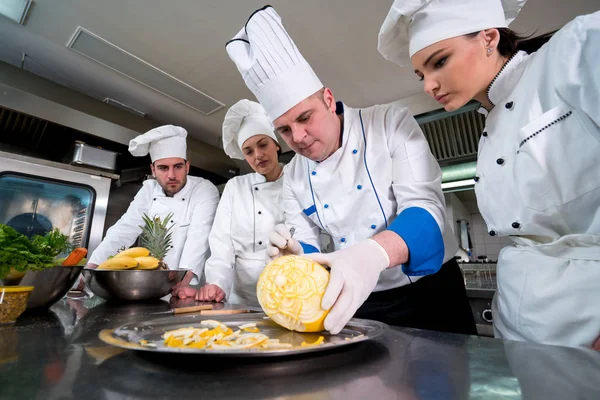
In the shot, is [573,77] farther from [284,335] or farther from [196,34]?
[196,34]

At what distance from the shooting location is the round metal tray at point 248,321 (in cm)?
51

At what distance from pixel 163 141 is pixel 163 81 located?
2.89 ft

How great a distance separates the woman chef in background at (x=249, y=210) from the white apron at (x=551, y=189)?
1407 mm

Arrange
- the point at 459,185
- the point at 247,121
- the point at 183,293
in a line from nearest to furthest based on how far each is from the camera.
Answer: the point at 183,293 < the point at 247,121 < the point at 459,185

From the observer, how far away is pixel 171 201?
106 inches

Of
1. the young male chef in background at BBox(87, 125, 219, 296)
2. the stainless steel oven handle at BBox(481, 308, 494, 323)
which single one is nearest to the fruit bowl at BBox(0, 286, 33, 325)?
the young male chef in background at BBox(87, 125, 219, 296)

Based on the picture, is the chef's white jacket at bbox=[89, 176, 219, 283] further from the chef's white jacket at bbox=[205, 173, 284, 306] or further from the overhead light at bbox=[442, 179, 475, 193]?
the overhead light at bbox=[442, 179, 475, 193]

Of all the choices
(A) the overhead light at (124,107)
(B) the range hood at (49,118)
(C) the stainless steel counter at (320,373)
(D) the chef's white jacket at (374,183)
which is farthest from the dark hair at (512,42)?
(A) the overhead light at (124,107)

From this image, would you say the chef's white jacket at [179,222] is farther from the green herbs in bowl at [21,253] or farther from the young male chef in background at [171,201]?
the green herbs in bowl at [21,253]

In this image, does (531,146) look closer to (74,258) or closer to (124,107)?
(74,258)

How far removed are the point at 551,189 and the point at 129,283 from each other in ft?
5.15

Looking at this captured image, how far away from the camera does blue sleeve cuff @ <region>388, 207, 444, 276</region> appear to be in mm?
1019

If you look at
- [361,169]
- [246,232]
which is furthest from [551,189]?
[246,232]

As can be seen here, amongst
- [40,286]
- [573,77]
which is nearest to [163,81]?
[40,286]
